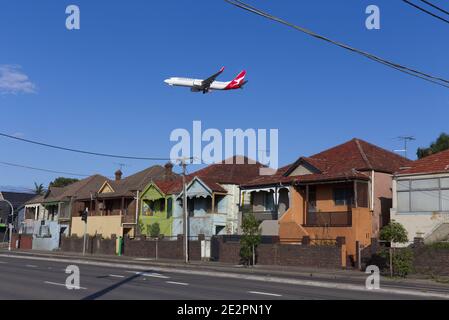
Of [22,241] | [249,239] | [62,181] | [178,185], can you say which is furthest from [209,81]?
[62,181]

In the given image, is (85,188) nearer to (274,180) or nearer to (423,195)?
(274,180)

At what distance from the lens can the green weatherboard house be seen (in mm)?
52656

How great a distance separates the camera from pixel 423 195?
109 ft

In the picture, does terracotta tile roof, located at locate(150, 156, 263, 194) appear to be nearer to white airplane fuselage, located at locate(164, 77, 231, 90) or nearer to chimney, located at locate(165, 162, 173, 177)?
chimney, located at locate(165, 162, 173, 177)

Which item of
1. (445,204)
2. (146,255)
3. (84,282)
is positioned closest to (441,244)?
(445,204)

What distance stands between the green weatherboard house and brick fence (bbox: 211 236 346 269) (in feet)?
47.6

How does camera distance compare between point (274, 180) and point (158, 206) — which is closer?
point (274, 180)

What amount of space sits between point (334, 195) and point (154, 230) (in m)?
21.5

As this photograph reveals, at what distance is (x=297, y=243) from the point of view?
119 ft

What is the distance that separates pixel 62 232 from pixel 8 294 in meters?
55.4

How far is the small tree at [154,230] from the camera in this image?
53.2m

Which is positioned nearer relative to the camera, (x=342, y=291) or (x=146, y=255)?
(x=342, y=291)

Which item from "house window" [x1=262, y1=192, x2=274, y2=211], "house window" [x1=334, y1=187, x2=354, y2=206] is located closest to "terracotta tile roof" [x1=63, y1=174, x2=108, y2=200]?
"house window" [x1=262, y1=192, x2=274, y2=211]
